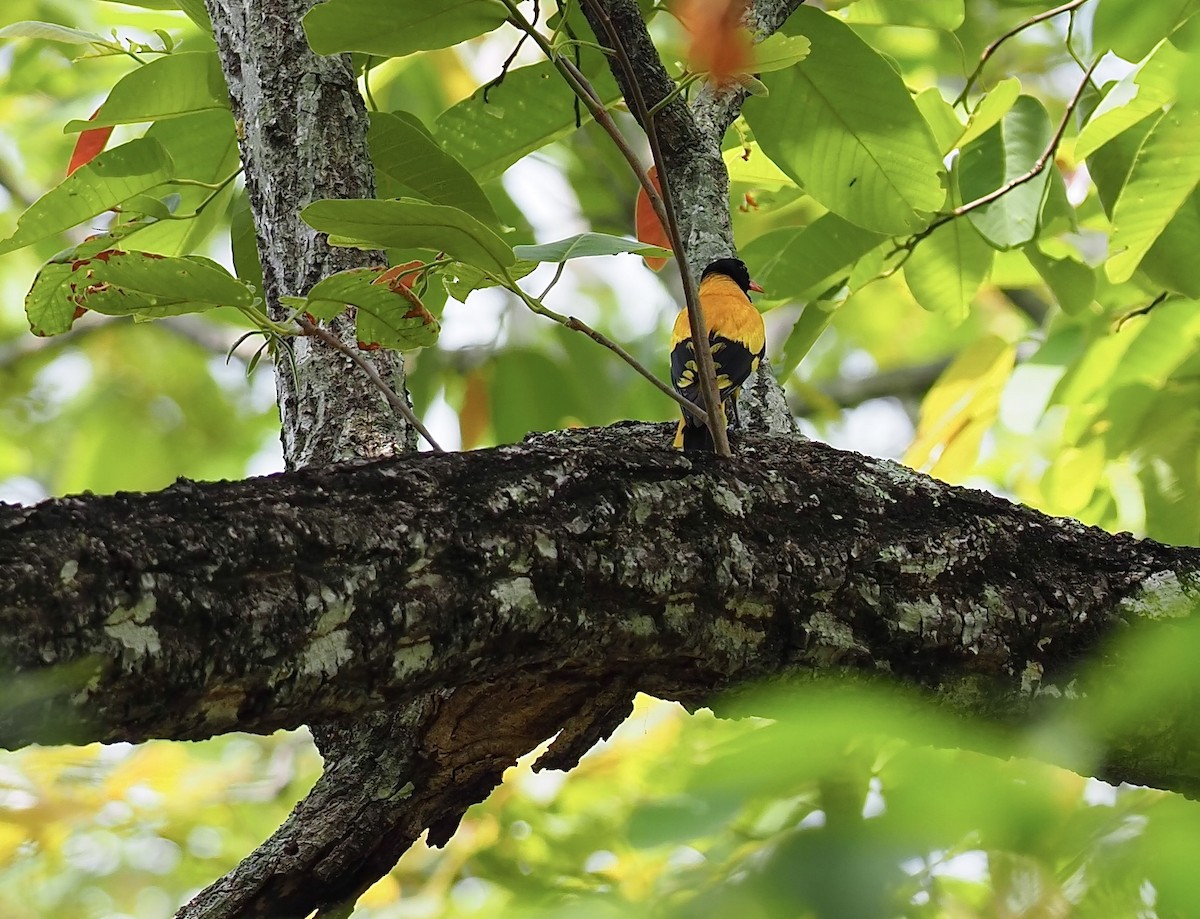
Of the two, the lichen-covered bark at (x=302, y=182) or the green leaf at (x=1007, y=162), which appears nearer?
the lichen-covered bark at (x=302, y=182)

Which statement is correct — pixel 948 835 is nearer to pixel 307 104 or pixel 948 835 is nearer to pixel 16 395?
pixel 307 104

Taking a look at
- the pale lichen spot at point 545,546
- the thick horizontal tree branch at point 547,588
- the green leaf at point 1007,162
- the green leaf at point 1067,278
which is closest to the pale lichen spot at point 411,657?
the thick horizontal tree branch at point 547,588

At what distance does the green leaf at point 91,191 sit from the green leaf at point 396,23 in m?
0.48

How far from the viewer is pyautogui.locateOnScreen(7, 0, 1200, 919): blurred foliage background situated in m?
0.53

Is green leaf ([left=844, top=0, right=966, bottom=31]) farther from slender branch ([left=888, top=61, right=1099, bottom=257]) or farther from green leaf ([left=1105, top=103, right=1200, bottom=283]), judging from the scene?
green leaf ([left=1105, top=103, right=1200, bottom=283])

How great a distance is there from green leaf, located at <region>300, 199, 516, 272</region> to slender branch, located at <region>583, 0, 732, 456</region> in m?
0.19

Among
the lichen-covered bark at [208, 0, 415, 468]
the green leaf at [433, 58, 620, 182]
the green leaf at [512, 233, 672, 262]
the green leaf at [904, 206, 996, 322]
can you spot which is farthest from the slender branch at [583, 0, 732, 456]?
the green leaf at [904, 206, 996, 322]

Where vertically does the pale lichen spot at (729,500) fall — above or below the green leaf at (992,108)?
below

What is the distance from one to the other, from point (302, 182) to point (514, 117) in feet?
1.40

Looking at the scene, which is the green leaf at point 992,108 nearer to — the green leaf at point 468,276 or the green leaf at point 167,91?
the green leaf at point 468,276

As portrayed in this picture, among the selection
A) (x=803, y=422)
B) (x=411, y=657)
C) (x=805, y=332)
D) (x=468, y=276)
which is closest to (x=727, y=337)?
(x=805, y=332)

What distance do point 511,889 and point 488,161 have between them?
1509 mm

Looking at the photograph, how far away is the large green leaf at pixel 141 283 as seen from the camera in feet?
4.00

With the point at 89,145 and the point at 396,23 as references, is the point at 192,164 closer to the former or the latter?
the point at 89,145
